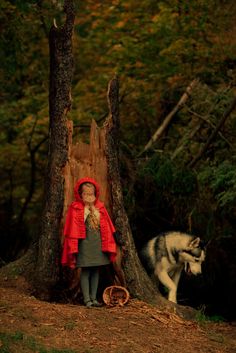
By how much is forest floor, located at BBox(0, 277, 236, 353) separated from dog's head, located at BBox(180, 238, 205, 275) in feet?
3.81

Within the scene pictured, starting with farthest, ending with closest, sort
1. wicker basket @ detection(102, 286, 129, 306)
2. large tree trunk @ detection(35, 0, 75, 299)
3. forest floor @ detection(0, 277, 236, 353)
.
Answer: large tree trunk @ detection(35, 0, 75, 299)
wicker basket @ detection(102, 286, 129, 306)
forest floor @ detection(0, 277, 236, 353)

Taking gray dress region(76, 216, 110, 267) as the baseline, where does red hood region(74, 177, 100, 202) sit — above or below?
above

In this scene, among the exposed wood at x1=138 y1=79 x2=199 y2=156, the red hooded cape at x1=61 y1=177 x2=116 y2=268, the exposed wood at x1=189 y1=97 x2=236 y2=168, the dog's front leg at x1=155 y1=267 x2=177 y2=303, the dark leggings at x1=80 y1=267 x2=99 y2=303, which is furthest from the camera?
the exposed wood at x1=138 y1=79 x2=199 y2=156

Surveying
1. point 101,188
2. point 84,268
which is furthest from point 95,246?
point 101,188

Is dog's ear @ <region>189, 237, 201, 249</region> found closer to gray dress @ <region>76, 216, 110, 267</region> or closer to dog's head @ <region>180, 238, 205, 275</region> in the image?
dog's head @ <region>180, 238, 205, 275</region>

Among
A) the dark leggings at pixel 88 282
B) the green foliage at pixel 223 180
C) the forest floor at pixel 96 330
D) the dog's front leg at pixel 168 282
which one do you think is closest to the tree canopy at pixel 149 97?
the green foliage at pixel 223 180

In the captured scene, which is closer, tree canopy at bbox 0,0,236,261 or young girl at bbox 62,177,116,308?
young girl at bbox 62,177,116,308

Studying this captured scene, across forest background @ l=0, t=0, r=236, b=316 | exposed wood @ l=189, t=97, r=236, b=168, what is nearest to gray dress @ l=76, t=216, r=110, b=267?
forest background @ l=0, t=0, r=236, b=316

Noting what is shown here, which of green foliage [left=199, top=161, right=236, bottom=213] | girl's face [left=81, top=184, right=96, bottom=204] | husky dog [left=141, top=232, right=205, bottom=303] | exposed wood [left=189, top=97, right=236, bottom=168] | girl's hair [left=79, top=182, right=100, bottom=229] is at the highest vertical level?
exposed wood [left=189, top=97, right=236, bottom=168]

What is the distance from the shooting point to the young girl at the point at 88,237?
9289 millimetres

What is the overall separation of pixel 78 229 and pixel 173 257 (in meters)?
2.13

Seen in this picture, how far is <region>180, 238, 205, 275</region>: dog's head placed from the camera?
1067 centimetres

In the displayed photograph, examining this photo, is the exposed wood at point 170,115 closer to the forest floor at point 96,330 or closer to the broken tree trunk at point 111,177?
the broken tree trunk at point 111,177

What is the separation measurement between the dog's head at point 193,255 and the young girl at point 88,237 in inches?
63.7
